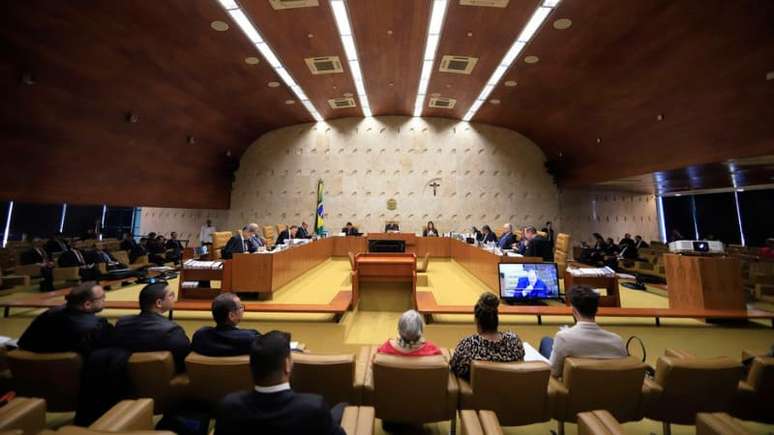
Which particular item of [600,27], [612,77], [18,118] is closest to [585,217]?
[612,77]

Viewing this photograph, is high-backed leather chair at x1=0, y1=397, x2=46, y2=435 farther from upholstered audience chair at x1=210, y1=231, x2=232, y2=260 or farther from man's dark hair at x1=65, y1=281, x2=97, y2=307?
upholstered audience chair at x1=210, y1=231, x2=232, y2=260

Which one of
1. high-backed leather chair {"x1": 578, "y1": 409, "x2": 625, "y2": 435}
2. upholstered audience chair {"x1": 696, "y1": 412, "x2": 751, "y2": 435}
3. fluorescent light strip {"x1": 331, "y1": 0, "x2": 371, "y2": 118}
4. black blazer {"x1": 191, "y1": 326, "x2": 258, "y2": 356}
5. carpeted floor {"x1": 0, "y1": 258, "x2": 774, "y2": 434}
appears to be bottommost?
carpeted floor {"x1": 0, "y1": 258, "x2": 774, "y2": 434}

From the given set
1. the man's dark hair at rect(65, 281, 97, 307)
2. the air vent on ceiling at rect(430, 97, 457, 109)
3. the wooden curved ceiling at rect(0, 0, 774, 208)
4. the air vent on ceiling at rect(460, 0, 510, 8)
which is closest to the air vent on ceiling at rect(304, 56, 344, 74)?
the wooden curved ceiling at rect(0, 0, 774, 208)

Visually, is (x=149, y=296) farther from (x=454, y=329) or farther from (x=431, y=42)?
(x=431, y=42)

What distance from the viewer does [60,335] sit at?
73.4 inches

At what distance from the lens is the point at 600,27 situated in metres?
5.41

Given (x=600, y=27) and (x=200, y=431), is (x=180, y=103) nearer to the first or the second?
(x=200, y=431)

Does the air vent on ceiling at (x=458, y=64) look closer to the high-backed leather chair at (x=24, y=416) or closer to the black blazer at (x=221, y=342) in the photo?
the black blazer at (x=221, y=342)

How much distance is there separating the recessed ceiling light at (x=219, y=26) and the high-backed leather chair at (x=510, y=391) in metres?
6.97

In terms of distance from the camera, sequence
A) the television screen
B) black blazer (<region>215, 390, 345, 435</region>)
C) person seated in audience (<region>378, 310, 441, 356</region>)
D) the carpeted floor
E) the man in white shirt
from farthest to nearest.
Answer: the man in white shirt → the television screen → the carpeted floor → person seated in audience (<region>378, 310, 441, 356</region>) → black blazer (<region>215, 390, 345, 435</region>)

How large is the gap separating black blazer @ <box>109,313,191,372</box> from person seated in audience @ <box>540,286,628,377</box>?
2311 millimetres

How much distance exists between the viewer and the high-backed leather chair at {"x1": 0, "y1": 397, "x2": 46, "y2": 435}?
122 centimetres

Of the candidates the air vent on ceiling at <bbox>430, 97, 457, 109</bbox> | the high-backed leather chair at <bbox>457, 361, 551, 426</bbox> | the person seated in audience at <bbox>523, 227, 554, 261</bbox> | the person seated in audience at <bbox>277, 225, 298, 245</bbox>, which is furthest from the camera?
the air vent on ceiling at <bbox>430, 97, 457, 109</bbox>

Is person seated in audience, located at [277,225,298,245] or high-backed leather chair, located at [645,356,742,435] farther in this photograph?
person seated in audience, located at [277,225,298,245]
